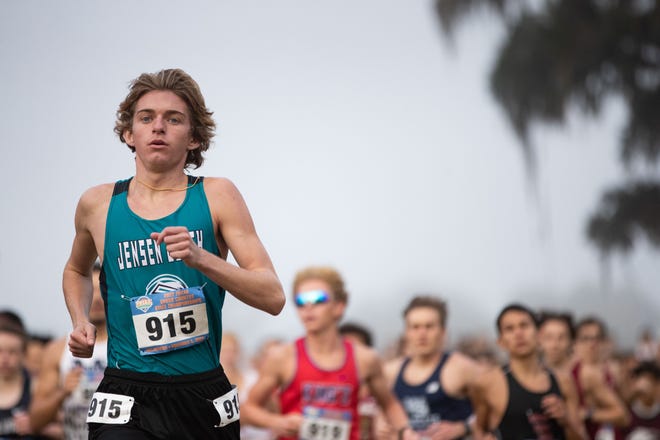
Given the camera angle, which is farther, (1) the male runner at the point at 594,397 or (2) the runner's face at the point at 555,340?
(2) the runner's face at the point at 555,340

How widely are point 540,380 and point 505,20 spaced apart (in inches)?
512

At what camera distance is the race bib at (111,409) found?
3.63m

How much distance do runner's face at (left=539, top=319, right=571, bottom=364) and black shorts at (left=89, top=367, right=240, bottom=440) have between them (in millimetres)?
6713

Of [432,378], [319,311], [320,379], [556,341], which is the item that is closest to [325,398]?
[320,379]

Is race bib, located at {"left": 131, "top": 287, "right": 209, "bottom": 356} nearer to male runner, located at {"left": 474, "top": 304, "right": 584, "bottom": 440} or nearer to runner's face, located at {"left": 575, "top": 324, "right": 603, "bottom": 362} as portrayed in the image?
male runner, located at {"left": 474, "top": 304, "right": 584, "bottom": 440}

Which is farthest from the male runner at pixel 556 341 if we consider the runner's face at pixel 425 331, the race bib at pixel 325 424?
the race bib at pixel 325 424

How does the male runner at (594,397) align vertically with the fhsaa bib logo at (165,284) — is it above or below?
below

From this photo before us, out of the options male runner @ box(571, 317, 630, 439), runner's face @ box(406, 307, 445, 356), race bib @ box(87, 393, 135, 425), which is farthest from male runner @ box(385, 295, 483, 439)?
race bib @ box(87, 393, 135, 425)

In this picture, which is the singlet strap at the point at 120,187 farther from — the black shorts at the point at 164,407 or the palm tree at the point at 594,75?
the palm tree at the point at 594,75

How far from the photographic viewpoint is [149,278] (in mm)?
3672

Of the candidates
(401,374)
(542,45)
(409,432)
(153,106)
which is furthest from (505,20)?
(153,106)

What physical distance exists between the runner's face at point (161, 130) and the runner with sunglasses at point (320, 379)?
319 cm

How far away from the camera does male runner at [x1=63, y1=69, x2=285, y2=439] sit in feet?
11.9

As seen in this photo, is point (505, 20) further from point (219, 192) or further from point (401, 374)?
point (219, 192)
